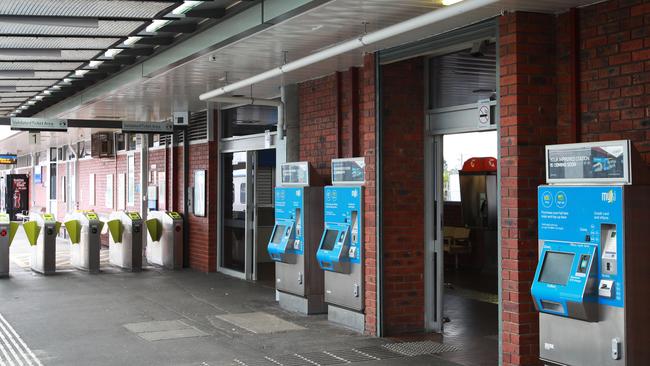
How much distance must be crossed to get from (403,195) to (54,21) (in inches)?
156

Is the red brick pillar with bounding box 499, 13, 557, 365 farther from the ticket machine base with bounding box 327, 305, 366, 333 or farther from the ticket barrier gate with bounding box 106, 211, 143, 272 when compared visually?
the ticket barrier gate with bounding box 106, 211, 143, 272

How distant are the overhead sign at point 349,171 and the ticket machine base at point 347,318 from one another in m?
1.45

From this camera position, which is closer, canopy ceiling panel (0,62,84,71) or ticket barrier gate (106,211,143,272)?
canopy ceiling panel (0,62,84,71)

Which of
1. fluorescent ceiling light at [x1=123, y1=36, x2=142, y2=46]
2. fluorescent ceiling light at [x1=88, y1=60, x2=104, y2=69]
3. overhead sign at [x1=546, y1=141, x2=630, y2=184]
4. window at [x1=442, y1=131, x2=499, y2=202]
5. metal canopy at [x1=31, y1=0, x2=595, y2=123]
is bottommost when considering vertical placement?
overhead sign at [x1=546, y1=141, x2=630, y2=184]

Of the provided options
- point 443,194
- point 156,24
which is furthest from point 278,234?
point 156,24

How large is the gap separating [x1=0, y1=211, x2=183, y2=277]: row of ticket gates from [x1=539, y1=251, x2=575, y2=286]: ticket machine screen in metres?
10.0

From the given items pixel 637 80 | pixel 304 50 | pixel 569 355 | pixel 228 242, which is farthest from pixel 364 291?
pixel 228 242

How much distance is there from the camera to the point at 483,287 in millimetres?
12227

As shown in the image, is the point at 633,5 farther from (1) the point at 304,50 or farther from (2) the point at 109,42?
(2) the point at 109,42

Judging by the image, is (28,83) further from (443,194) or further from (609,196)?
(609,196)

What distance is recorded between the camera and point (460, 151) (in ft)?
50.0

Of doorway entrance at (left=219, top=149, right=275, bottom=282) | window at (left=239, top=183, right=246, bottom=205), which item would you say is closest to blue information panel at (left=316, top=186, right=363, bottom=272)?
doorway entrance at (left=219, top=149, right=275, bottom=282)

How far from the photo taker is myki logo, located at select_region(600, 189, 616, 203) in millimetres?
5141

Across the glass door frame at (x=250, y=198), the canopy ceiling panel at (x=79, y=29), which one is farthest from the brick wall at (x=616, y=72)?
the glass door frame at (x=250, y=198)
